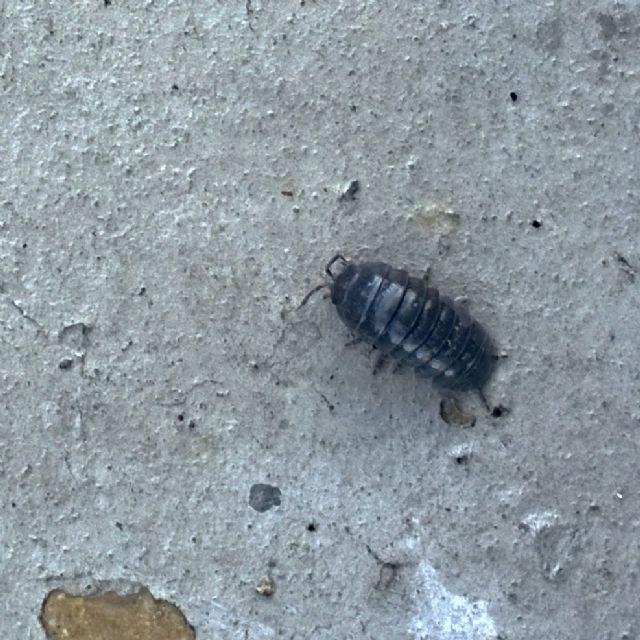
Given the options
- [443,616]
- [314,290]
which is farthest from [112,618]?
[314,290]

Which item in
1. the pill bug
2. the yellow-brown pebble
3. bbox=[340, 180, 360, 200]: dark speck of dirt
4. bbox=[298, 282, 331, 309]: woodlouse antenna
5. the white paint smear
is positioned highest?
bbox=[340, 180, 360, 200]: dark speck of dirt

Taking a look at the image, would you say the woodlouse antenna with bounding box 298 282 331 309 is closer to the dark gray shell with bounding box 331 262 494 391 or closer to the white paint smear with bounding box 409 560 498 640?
the dark gray shell with bounding box 331 262 494 391

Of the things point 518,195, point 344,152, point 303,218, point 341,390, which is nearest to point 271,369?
point 341,390

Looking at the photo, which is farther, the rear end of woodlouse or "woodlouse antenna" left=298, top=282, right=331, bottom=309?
"woodlouse antenna" left=298, top=282, right=331, bottom=309

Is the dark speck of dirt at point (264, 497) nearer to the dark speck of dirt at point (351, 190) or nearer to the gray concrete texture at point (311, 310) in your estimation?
the gray concrete texture at point (311, 310)

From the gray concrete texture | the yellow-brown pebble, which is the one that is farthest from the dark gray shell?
the yellow-brown pebble

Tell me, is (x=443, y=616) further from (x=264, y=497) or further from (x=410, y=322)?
(x=410, y=322)

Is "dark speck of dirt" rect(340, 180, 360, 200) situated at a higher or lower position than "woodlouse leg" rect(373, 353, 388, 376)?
higher

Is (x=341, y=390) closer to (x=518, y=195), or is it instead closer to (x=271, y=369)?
(x=271, y=369)
